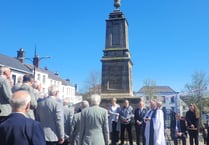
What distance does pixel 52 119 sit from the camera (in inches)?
243

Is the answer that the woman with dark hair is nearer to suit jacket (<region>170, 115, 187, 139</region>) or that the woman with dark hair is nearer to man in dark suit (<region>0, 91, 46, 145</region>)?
suit jacket (<region>170, 115, 187, 139</region>)

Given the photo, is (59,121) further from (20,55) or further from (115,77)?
(20,55)

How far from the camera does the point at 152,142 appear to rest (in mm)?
8555

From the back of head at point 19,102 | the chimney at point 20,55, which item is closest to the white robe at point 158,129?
the back of head at point 19,102

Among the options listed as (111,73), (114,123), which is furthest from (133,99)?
(114,123)

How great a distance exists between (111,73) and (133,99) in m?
2.44

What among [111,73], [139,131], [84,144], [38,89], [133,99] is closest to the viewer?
[84,144]

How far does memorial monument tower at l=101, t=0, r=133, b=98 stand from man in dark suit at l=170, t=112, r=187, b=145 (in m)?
4.41

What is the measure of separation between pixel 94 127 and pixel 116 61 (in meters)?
10.8

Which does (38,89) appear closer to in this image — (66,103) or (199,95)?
(66,103)

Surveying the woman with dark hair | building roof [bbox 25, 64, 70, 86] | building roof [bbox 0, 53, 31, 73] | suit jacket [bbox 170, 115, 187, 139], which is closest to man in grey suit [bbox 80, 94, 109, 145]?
suit jacket [bbox 170, 115, 187, 139]

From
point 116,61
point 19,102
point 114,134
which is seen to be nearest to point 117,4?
point 116,61

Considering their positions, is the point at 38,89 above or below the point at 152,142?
above

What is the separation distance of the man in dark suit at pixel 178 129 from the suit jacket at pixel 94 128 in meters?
6.32
